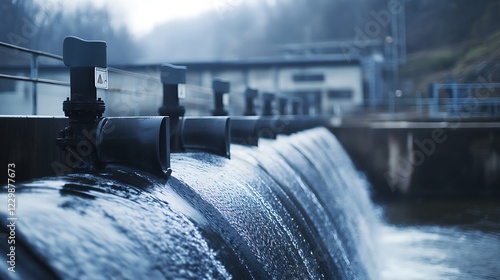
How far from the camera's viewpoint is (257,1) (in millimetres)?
67062

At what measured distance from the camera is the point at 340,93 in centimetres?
2936

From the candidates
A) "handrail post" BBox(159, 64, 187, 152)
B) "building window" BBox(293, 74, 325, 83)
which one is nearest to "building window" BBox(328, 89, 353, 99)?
"building window" BBox(293, 74, 325, 83)

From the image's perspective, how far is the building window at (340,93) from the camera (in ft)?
96.1

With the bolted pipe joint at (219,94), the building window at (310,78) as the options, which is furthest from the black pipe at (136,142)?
the building window at (310,78)

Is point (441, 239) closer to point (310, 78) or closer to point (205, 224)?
point (205, 224)

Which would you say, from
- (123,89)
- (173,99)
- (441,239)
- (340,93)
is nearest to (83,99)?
(173,99)

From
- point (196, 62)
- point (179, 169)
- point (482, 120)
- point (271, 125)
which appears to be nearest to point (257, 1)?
point (196, 62)

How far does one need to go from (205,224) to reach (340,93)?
27.4m

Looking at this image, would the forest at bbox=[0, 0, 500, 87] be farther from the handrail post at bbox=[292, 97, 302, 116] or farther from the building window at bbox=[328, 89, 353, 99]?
the building window at bbox=[328, 89, 353, 99]

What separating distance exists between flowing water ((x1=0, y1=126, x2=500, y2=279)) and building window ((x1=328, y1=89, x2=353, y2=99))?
22901 mm

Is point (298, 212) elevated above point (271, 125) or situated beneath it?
situated beneath

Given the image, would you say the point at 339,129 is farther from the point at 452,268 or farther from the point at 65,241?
the point at 65,241

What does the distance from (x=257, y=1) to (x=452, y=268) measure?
6281 centimetres

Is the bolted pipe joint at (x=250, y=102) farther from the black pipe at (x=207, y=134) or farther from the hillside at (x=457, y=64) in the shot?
the hillside at (x=457, y=64)
